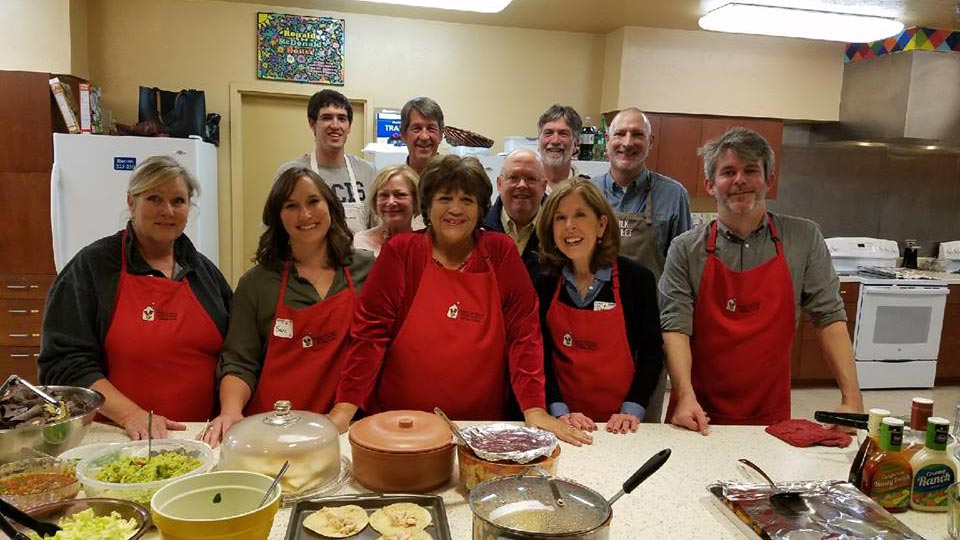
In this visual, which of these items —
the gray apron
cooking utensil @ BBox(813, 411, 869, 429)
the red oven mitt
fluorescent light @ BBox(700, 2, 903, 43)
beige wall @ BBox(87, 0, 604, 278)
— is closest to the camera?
cooking utensil @ BBox(813, 411, 869, 429)

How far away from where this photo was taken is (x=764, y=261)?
2166 mm

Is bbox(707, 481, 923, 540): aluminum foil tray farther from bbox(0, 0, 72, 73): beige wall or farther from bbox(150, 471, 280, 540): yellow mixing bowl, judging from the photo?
bbox(0, 0, 72, 73): beige wall

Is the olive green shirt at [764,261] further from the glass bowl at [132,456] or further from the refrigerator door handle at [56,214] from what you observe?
the refrigerator door handle at [56,214]

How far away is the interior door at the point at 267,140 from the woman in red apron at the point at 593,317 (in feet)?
11.2

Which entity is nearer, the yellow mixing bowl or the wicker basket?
the yellow mixing bowl

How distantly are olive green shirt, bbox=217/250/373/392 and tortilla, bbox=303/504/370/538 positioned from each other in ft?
2.59

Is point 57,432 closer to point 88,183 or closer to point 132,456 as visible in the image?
point 132,456

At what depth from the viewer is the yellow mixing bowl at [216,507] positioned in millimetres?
963

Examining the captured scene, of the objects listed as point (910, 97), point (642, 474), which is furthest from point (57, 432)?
point (910, 97)

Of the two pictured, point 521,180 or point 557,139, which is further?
point 557,139

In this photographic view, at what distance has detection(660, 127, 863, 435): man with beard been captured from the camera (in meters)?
2.12

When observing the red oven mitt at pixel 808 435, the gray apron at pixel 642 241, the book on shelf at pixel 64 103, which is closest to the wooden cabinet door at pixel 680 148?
the gray apron at pixel 642 241

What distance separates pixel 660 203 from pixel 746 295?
768 mm

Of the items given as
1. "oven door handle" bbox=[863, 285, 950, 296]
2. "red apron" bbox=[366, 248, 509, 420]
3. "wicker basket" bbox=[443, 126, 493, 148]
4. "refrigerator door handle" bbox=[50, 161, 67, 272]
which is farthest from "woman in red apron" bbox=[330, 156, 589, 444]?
"oven door handle" bbox=[863, 285, 950, 296]
